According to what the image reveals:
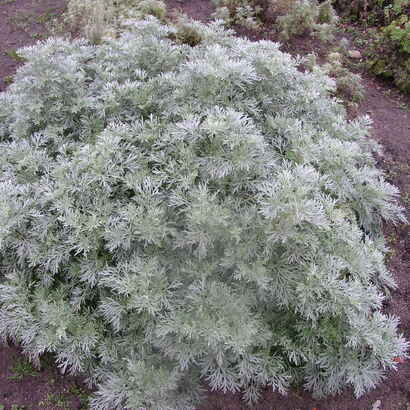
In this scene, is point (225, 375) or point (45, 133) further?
point (45, 133)

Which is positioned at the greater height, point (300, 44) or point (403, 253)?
point (300, 44)

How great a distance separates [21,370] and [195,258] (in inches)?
55.4

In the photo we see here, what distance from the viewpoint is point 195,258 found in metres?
2.37

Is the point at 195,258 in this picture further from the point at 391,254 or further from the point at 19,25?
the point at 19,25

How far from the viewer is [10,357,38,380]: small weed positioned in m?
2.62

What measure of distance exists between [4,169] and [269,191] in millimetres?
1925

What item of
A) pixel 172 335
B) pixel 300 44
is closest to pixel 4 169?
pixel 172 335

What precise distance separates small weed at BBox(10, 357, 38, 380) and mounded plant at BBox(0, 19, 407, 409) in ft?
0.20

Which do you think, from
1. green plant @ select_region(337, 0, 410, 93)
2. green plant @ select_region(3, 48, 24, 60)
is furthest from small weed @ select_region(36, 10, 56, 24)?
green plant @ select_region(337, 0, 410, 93)

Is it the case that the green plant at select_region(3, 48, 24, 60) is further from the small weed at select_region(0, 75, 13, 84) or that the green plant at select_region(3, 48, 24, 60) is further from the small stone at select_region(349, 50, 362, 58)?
the small stone at select_region(349, 50, 362, 58)

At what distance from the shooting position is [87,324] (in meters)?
2.43

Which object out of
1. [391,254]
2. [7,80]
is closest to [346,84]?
[391,254]

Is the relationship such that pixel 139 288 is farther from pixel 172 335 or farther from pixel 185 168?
pixel 185 168

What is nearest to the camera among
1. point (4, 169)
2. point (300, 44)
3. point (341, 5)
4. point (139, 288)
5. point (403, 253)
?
point (139, 288)
